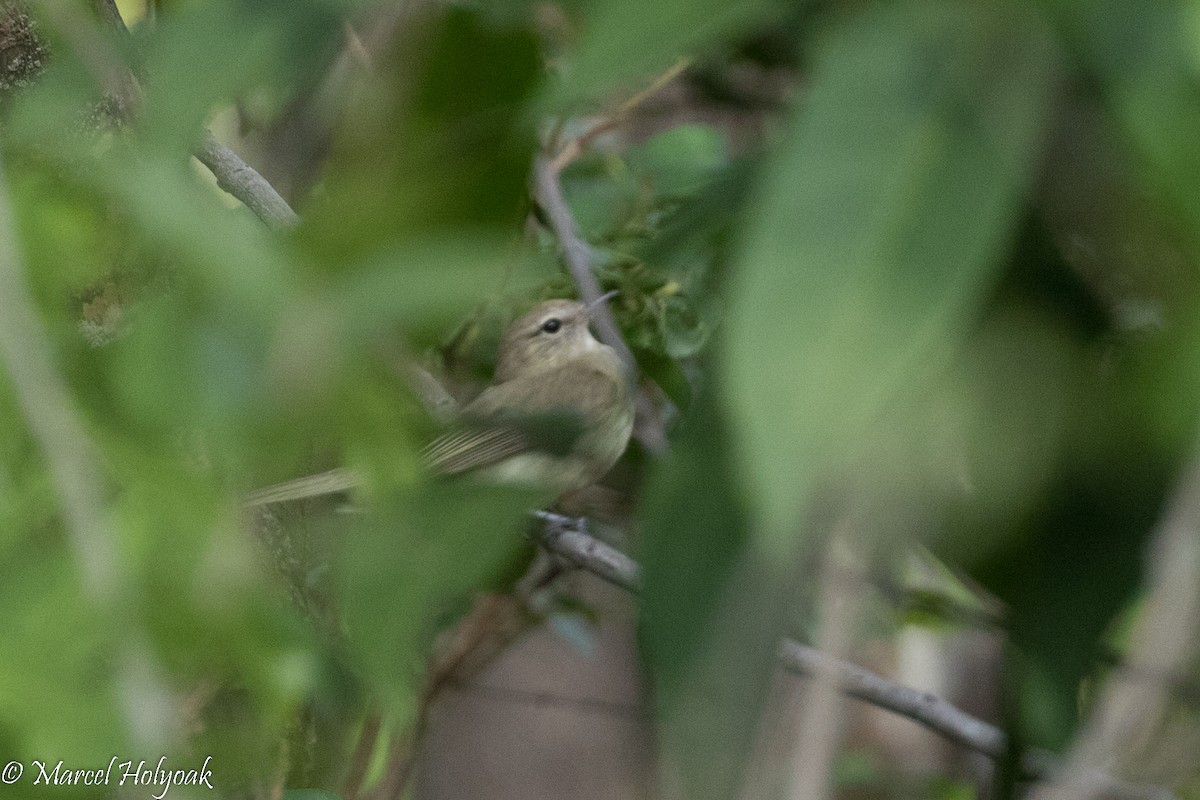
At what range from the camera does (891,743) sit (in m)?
3.28

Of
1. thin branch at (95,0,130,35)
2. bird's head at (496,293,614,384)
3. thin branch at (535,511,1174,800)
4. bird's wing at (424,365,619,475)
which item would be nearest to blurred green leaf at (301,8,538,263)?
Answer: bird's wing at (424,365,619,475)

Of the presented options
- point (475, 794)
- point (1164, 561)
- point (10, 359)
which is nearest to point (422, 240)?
point (10, 359)

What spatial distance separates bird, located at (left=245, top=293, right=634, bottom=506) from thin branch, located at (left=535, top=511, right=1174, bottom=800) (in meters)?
0.13

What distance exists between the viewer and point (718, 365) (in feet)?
2.18

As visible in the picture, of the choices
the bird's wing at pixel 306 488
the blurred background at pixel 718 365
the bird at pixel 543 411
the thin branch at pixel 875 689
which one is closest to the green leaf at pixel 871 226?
the blurred background at pixel 718 365

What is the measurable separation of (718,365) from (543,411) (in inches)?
16.2

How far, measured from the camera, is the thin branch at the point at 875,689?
107 cm

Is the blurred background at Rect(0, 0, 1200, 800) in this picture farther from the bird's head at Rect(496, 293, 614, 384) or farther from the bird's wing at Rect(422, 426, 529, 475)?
the bird's head at Rect(496, 293, 614, 384)

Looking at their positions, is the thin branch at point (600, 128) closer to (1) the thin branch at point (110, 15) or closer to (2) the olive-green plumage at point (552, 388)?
(2) the olive-green plumage at point (552, 388)

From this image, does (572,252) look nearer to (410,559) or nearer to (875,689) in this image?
(875,689)

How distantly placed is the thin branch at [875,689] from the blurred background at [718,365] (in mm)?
256

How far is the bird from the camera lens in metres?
0.83

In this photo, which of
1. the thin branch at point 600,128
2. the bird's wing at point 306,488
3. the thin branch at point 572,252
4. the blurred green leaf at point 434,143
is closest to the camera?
the blurred green leaf at point 434,143

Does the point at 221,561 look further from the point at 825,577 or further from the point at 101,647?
the point at 825,577
